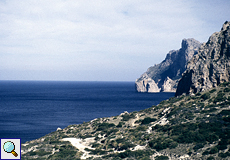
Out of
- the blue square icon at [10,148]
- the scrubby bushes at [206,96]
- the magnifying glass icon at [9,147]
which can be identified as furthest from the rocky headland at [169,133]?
the magnifying glass icon at [9,147]

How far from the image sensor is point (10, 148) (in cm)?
2561

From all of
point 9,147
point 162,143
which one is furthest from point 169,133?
point 9,147

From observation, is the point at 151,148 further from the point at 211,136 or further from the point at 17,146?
the point at 17,146

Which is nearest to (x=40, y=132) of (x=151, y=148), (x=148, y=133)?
(x=148, y=133)

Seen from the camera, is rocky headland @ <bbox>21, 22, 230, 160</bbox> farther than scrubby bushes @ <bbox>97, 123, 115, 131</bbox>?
No

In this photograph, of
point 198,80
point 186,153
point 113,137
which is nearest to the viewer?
point 186,153

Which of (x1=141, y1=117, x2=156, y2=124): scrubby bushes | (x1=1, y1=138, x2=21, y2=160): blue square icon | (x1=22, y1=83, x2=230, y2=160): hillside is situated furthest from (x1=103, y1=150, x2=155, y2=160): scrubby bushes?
(x1=141, y1=117, x2=156, y2=124): scrubby bushes

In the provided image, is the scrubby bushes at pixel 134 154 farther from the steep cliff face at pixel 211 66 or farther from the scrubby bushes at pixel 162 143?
the steep cliff face at pixel 211 66

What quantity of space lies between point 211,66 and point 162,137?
3519 centimetres

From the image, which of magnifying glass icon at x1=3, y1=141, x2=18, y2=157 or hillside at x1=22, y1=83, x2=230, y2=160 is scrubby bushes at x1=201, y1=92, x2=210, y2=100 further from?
magnifying glass icon at x1=3, y1=141, x2=18, y2=157

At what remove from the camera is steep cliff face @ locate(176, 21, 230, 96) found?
6178 centimetres

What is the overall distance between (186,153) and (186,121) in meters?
12.2

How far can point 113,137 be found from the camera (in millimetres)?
43062

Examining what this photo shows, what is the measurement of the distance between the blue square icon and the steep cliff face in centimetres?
5015
